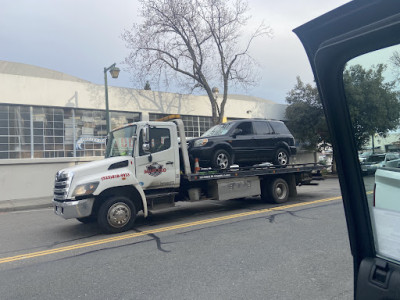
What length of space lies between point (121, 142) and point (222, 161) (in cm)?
292

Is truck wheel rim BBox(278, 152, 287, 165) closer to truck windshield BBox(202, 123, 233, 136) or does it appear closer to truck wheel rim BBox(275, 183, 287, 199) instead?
truck wheel rim BBox(275, 183, 287, 199)

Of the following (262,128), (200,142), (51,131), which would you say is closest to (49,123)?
(51,131)

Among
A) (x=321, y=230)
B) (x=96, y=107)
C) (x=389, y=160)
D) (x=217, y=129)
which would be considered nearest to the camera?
(x=389, y=160)

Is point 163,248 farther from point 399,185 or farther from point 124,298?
point 399,185

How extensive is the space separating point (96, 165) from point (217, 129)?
13.6ft

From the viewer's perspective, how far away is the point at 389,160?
5.27ft

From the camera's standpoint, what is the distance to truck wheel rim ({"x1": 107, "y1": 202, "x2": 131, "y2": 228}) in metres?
7.06

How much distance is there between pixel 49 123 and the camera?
15.1 metres

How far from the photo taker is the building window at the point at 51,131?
14249 mm

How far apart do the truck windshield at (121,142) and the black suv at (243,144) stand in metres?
1.93

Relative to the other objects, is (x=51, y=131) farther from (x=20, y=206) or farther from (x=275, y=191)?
(x=275, y=191)

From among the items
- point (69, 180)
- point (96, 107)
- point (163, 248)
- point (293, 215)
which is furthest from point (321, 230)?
point (96, 107)

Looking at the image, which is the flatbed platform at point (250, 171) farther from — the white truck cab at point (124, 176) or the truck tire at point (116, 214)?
the truck tire at point (116, 214)

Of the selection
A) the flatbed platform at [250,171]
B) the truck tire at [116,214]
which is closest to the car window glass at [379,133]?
the truck tire at [116,214]
